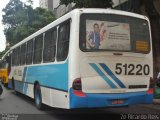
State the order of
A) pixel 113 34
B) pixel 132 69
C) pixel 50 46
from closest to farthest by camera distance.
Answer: pixel 113 34, pixel 132 69, pixel 50 46

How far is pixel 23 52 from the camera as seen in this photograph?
672 inches

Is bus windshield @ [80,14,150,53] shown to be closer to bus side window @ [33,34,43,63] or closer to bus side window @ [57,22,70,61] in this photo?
bus side window @ [57,22,70,61]

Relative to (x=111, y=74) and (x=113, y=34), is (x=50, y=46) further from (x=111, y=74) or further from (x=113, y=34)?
(x=111, y=74)

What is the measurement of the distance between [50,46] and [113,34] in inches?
101

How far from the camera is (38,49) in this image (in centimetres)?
1355

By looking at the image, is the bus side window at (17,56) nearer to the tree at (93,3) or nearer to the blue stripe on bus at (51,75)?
the tree at (93,3)

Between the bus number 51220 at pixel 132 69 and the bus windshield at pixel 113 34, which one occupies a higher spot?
the bus windshield at pixel 113 34

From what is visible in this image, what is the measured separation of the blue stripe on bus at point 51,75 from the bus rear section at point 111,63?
0.61 metres

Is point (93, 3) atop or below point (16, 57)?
atop

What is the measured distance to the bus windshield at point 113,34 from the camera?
9.62m

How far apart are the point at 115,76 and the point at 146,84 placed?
1034 millimetres

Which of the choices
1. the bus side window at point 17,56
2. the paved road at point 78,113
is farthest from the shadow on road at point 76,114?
the bus side window at point 17,56

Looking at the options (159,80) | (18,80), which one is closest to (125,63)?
(159,80)

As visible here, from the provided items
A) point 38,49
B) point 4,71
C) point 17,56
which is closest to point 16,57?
point 17,56
